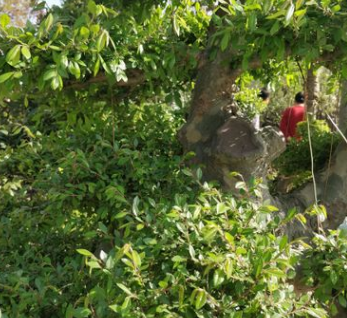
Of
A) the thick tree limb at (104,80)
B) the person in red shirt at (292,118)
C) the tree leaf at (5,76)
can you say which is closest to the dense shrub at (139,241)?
the thick tree limb at (104,80)

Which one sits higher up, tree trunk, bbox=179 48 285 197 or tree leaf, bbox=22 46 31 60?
tree leaf, bbox=22 46 31 60

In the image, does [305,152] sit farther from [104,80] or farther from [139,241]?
[139,241]

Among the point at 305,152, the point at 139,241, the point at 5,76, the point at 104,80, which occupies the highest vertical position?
the point at 5,76

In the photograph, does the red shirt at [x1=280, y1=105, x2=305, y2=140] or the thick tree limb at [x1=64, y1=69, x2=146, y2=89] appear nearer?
the thick tree limb at [x1=64, y1=69, x2=146, y2=89]

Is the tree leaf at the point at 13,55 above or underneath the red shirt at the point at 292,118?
above

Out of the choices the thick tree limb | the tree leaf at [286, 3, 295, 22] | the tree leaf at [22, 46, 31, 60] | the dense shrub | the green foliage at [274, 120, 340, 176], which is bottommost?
the green foliage at [274, 120, 340, 176]

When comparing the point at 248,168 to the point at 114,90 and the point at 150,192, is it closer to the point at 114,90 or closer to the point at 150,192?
the point at 150,192

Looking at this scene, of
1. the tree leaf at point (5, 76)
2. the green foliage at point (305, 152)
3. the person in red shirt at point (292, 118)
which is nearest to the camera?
the tree leaf at point (5, 76)

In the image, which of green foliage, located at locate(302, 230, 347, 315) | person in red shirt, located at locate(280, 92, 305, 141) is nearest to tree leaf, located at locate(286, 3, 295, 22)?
green foliage, located at locate(302, 230, 347, 315)

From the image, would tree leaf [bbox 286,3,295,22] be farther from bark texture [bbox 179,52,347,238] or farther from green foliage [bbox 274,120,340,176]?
green foliage [bbox 274,120,340,176]

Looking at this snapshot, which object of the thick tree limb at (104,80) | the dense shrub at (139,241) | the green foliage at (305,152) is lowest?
the green foliage at (305,152)

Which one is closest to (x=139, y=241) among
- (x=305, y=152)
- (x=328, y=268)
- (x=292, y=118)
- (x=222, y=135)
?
(x=328, y=268)

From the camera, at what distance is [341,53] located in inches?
81.7

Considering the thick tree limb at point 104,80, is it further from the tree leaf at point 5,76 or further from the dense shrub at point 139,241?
the tree leaf at point 5,76
